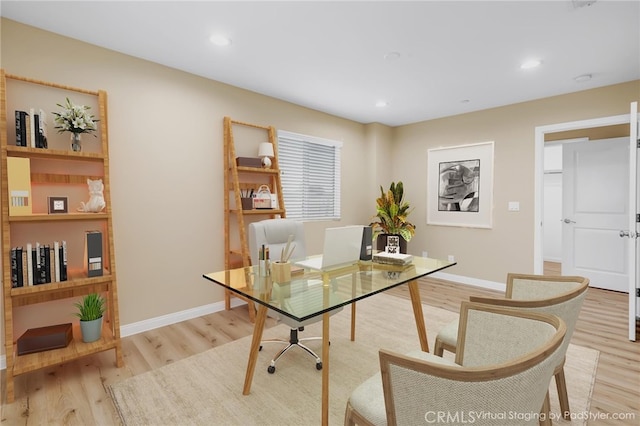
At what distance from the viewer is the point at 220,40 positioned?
2477mm

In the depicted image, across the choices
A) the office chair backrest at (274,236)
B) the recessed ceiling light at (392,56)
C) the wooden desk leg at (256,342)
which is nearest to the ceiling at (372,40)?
the recessed ceiling light at (392,56)

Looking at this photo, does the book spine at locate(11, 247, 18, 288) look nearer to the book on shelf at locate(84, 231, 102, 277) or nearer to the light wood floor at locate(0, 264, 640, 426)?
the book on shelf at locate(84, 231, 102, 277)

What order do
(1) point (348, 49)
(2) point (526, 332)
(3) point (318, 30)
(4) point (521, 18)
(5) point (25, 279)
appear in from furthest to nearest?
(1) point (348, 49), (3) point (318, 30), (4) point (521, 18), (5) point (25, 279), (2) point (526, 332)

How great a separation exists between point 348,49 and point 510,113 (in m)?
2.77

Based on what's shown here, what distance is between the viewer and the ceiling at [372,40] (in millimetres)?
2084

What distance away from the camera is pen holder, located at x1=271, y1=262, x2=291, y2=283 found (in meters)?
1.83

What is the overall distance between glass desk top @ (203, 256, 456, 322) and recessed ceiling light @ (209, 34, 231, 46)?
6.01 ft

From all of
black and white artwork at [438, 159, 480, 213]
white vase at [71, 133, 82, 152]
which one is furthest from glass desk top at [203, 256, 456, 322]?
black and white artwork at [438, 159, 480, 213]

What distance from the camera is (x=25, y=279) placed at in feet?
6.62

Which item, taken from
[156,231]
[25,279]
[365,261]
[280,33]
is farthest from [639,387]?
[25,279]

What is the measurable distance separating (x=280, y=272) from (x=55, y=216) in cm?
163

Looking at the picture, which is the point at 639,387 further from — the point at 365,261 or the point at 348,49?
the point at 348,49

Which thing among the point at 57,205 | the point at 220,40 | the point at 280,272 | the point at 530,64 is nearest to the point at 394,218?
the point at 530,64

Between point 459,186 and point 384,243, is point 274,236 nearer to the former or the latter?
point 384,243
